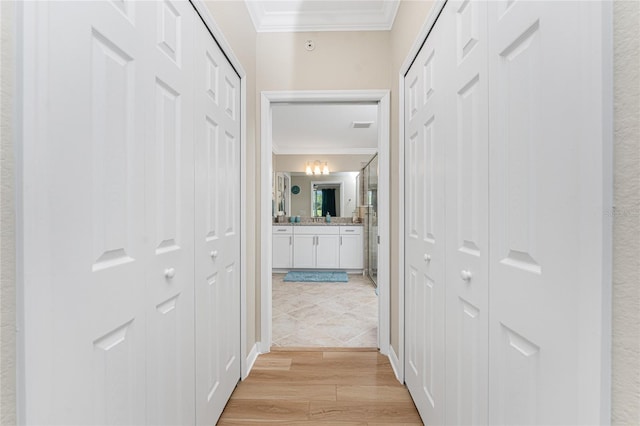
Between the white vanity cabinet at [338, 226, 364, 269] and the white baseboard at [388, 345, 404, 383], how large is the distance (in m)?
3.53

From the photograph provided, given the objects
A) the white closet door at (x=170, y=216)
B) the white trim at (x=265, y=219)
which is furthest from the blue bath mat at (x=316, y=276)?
the white closet door at (x=170, y=216)

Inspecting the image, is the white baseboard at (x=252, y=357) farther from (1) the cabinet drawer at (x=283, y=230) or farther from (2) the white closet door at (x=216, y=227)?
(1) the cabinet drawer at (x=283, y=230)

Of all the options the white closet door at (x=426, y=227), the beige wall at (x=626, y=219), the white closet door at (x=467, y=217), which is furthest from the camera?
the white closet door at (x=426, y=227)

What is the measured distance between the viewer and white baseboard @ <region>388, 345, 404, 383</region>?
2113mm

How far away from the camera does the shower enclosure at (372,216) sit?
505 centimetres

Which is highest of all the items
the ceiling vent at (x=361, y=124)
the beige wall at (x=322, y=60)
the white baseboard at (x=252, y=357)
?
the ceiling vent at (x=361, y=124)

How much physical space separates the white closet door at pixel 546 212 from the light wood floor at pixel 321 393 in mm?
1022

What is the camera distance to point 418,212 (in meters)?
1.82

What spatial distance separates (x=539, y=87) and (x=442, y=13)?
90 cm

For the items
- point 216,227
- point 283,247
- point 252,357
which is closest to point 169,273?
point 216,227

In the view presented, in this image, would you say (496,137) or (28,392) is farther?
(496,137)

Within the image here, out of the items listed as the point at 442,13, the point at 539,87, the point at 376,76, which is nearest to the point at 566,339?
the point at 539,87

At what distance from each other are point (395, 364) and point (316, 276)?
10.9 ft

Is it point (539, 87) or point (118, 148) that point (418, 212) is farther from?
point (118, 148)
